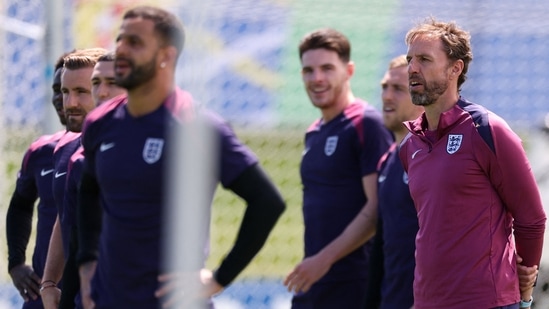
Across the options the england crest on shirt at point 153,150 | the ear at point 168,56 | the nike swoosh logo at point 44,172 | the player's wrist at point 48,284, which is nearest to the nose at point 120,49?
the ear at point 168,56

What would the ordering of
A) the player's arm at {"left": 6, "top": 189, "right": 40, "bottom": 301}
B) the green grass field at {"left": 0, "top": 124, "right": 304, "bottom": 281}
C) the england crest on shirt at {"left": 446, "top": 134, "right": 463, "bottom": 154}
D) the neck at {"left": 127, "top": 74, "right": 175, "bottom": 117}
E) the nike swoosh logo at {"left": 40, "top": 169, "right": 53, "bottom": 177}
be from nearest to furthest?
the neck at {"left": 127, "top": 74, "right": 175, "bottom": 117}
the england crest on shirt at {"left": 446, "top": 134, "right": 463, "bottom": 154}
the nike swoosh logo at {"left": 40, "top": 169, "right": 53, "bottom": 177}
the player's arm at {"left": 6, "top": 189, "right": 40, "bottom": 301}
the green grass field at {"left": 0, "top": 124, "right": 304, "bottom": 281}

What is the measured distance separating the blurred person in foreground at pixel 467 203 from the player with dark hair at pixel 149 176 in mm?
815

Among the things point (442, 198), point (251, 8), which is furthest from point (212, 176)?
point (251, 8)

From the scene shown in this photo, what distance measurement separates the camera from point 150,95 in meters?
4.48

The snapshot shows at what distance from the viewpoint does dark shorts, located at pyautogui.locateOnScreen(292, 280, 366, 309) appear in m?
6.54

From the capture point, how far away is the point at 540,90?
8609 mm

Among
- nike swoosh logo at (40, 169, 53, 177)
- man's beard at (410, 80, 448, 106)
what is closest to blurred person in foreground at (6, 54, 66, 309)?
nike swoosh logo at (40, 169, 53, 177)

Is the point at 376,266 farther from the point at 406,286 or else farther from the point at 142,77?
the point at 142,77

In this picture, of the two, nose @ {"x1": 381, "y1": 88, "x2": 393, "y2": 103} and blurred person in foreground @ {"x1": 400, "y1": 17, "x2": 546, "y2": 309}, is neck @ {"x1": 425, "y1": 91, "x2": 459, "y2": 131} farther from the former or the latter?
nose @ {"x1": 381, "y1": 88, "x2": 393, "y2": 103}

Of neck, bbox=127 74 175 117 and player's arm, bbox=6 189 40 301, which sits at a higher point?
neck, bbox=127 74 175 117

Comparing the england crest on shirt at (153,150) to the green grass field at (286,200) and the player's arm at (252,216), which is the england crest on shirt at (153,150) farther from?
the green grass field at (286,200)

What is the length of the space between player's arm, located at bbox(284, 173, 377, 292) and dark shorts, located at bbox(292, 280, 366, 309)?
0.22m

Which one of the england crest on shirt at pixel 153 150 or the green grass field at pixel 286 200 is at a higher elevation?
the england crest on shirt at pixel 153 150

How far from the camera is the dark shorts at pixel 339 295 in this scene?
6.54 meters
